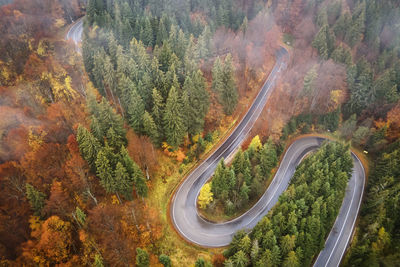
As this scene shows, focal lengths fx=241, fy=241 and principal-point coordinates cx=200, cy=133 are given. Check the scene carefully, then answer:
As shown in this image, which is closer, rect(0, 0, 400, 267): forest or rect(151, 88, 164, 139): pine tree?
rect(0, 0, 400, 267): forest

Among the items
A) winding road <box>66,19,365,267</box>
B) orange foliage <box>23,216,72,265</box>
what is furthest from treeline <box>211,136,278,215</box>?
orange foliage <box>23,216,72,265</box>

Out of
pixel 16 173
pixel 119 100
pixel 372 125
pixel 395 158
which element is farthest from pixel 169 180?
pixel 372 125

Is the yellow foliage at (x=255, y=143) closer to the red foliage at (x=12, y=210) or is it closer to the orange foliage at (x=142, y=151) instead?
the orange foliage at (x=142, y=151)

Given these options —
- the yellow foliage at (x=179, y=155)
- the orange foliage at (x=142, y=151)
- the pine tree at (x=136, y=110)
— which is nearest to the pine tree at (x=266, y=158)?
the yellow foliage at (x=179, y=155)

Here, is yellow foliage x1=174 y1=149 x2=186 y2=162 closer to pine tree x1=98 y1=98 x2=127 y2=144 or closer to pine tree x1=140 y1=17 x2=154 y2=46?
pine tree x1=98 y1=98 x2=127 y2=144

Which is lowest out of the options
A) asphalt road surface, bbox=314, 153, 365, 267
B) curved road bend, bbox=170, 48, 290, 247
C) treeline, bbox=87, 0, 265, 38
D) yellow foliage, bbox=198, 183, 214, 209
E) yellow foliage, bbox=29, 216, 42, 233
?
asphalt road surface, bbox=314, 153, 365, 267

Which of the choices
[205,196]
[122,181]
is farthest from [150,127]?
[205,196]

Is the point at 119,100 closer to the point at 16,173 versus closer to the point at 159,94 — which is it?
the point at 159,94

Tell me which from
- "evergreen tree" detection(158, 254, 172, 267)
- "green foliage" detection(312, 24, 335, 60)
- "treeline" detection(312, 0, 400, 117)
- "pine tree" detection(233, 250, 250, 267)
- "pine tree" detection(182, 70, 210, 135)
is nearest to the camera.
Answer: "pine tree" detection(233, 250, 250, 267)
